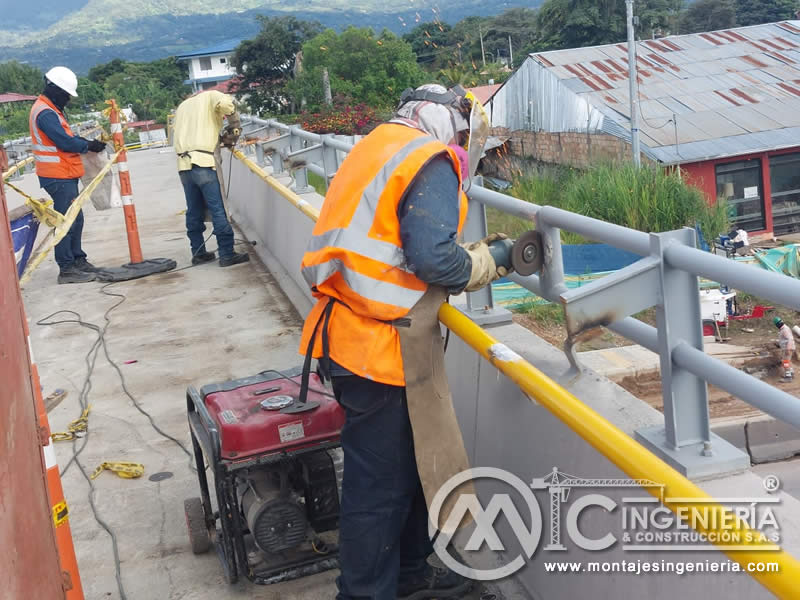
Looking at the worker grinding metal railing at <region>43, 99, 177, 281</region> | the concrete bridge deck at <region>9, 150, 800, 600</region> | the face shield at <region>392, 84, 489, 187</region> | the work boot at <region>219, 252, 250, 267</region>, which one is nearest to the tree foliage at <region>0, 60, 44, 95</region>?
the worker grinding metal railing at <region>43, 99, 177, 281</region>

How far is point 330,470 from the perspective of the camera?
3732 mm

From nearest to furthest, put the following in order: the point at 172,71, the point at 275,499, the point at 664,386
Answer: the point at 664,386, the point at 275,499, the point at 172,71

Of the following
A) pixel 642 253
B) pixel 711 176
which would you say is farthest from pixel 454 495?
pixel 711 176

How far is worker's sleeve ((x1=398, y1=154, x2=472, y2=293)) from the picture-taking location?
278 centimetres

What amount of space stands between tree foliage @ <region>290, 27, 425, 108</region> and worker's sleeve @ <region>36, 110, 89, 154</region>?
40.1 meters

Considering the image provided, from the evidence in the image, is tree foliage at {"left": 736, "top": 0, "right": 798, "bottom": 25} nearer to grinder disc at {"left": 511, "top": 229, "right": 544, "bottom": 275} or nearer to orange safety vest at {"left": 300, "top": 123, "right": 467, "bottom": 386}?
grinder disc at {"left": 511, "top": 229, "right": 544, "bottom": 275}

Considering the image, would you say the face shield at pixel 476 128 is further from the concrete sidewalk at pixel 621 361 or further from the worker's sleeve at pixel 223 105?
the worker's sleeve at pixel 223 105

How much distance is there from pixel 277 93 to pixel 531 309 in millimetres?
57977

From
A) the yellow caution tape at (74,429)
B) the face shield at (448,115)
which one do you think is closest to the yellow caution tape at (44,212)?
the yellow caution tape at (74,429)

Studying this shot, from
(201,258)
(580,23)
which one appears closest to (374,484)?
(201,258)

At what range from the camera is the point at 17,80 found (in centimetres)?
12275

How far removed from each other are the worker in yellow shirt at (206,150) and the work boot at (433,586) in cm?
658

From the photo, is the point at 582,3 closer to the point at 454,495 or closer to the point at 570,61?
the point at 570,61

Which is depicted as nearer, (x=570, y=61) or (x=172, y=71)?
(x=570, y=61)
